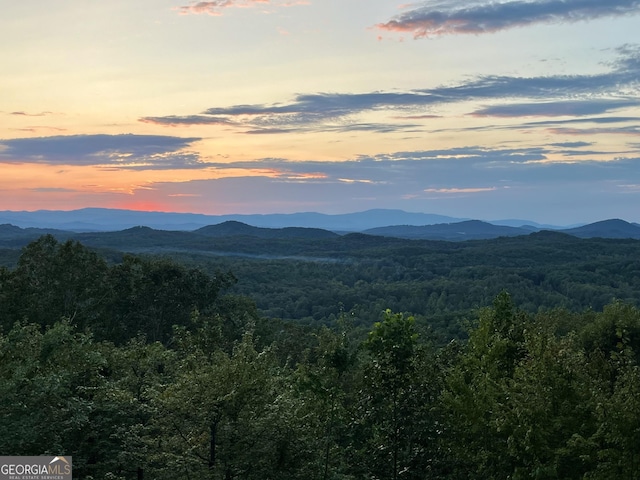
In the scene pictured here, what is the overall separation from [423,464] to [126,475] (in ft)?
33.8

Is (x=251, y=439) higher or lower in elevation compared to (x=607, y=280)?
higher

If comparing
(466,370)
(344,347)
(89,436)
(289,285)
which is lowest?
(289,285)

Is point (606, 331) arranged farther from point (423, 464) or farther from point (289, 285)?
point (289, 285)

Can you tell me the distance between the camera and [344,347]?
16.5 metres

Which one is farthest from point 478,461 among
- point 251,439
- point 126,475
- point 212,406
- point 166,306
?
point 166,306

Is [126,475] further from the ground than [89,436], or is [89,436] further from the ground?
[89,436]

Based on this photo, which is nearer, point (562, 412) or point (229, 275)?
point (562, 412)

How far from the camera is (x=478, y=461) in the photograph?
16.9m

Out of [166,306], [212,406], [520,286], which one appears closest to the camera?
[212,406]

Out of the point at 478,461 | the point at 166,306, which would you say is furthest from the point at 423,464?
the point at 166,306

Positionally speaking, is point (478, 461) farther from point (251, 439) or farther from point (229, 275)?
point (229, 275)

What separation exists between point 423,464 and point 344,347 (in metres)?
4.03

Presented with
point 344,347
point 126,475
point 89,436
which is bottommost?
point 126,475

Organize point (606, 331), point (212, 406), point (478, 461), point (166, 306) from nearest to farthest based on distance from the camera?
1. point (212, 406)
2. point (478, 461)
3. point (606, 331)
4. point (166, 306)
